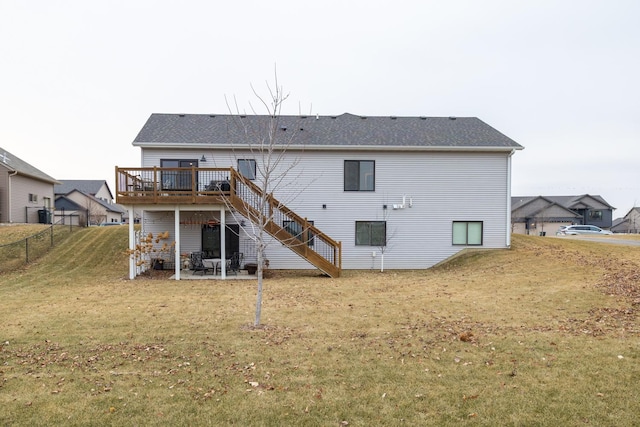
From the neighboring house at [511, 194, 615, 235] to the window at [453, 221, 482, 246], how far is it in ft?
140

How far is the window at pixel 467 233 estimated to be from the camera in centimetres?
1652

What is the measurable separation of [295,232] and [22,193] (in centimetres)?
2080

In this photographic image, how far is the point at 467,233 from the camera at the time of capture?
16.5 m

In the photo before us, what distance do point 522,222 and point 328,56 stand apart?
51704mm

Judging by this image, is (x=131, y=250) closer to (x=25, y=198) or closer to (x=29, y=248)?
(x=29, y=248)

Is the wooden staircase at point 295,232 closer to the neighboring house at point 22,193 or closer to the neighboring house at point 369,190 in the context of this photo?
the neighboring house at point 369,190

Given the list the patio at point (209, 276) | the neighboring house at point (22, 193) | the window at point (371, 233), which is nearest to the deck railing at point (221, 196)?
the window at point (371, 233)

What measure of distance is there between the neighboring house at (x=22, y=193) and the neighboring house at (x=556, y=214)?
57.4 meters

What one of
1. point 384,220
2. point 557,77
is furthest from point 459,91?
point 384,220

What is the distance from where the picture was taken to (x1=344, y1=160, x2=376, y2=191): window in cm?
1617

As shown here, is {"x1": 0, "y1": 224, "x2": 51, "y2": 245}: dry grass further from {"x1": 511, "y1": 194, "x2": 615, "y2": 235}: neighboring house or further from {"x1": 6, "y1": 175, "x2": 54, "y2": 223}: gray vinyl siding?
{"x1": 511, "y1": 194, "x2": 615, "y2": 235}: neighboring house

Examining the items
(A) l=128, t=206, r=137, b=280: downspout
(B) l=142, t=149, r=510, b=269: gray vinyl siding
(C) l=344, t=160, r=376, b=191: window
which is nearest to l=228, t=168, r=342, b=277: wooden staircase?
(B) l=142, t=149, r=510, b=269: gray vinyl siding

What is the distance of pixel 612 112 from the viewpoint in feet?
67.1

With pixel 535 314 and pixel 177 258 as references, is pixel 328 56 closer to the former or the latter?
pixel 177 258
